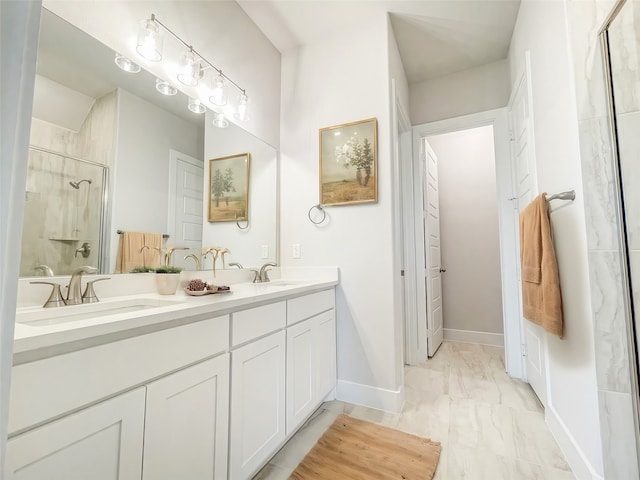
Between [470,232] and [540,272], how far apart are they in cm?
219

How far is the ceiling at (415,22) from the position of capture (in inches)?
80.8

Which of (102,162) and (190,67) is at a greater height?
(190,67)

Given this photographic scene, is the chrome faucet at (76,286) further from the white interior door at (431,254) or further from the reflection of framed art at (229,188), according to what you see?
the white interior door at (431,254)

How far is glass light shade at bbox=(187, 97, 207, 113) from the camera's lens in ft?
5.45

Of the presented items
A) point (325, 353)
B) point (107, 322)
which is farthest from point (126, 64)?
point (325, 353)

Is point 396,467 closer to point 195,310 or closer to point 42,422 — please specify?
point 195,310

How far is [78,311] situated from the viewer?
1033mm

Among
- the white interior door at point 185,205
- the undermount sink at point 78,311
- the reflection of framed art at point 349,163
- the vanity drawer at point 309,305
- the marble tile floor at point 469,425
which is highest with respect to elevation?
the reflection of framed art at point 349,163

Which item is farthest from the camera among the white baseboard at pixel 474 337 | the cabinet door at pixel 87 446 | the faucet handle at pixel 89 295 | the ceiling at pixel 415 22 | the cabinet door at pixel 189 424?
the white baseboard at pixel 474 337

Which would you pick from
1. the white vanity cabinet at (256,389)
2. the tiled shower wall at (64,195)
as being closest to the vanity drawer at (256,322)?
the white vanity cabinet at (256,389)

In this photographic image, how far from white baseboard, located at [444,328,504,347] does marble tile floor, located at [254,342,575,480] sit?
2.68 ft

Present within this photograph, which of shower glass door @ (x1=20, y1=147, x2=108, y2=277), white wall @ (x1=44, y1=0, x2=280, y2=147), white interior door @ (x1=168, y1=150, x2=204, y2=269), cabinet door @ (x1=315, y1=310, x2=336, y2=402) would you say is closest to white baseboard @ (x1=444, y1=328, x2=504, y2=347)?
cabinet door @ (x1=315, y1=310, x2=336, y2=402)

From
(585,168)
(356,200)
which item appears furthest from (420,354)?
(585,168)

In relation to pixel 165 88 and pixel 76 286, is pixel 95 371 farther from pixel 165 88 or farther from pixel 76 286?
pixel 165 88
